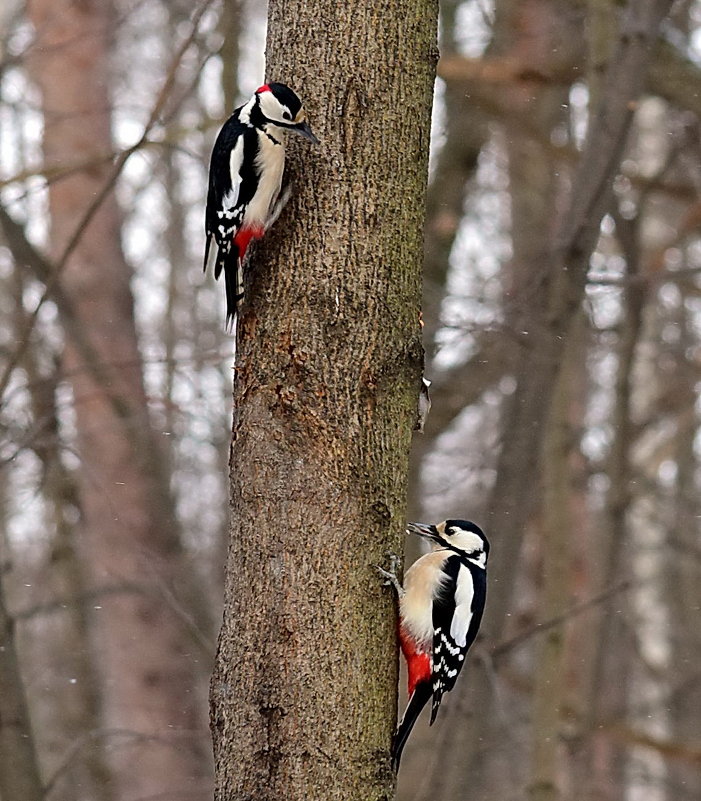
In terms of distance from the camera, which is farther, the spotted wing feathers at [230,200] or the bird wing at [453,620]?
the bird wing at [453,620]

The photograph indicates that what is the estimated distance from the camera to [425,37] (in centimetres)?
266

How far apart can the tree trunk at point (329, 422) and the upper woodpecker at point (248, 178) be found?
0.17 ft

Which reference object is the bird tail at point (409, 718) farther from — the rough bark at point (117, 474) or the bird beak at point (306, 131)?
the rough bark at point (117, 474)

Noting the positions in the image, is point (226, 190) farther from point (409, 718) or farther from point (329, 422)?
point (409, 718)

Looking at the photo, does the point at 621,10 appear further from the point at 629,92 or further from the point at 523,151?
the point at 523,151

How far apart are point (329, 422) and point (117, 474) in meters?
4.42

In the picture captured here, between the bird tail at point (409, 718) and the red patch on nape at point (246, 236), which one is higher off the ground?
the red patch on nape at point (246, 236)

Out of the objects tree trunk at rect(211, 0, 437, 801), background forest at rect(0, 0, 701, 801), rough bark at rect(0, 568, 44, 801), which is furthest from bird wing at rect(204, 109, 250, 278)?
rough bark at rect(0, 568, 44, 801)

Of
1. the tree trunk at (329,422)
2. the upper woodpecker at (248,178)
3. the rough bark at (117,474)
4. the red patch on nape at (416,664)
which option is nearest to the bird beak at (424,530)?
the red patch on nape at (416,664)

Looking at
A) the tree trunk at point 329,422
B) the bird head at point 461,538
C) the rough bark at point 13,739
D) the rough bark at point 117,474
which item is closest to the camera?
the tree trunk at point 329,422

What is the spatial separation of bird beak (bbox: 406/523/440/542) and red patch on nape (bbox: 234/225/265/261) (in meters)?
0.90

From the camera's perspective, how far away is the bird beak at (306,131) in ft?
8.26

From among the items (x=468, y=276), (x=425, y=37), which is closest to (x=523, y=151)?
(x=468, y=276)

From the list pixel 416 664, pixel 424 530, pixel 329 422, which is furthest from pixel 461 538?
pixel 329 422
